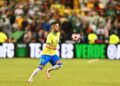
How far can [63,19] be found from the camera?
31.6m

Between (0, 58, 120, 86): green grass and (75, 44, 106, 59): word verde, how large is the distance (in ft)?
3.30

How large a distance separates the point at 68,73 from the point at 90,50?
7.35 meters

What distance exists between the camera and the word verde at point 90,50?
95.6ft

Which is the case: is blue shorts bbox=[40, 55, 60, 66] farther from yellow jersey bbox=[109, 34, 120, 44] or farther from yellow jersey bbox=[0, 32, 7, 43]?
yellow jersey bbox=[0, 32, 7, 43]

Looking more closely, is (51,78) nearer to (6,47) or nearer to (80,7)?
(6,47)

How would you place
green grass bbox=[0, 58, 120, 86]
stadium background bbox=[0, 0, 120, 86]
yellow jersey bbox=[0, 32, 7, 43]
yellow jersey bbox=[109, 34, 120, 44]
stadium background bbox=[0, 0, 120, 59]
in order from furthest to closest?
1. yellow jersey bbox=[0, 32, 7, 43]
2. yellow jersey bbox=[109, 34, 120, 44]
3. stadium background bbox=[0, 0, 120, 59]
4. stadium background bbox=[0, 0, 120, 86]
5. green grass bbox=[0, 58, 120, 86]

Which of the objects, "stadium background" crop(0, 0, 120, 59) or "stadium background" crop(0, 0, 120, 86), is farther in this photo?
"stadium background" crop(0, 0, 120, 59)

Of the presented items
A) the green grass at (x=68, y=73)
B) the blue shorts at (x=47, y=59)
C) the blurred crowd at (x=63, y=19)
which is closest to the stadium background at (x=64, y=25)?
the blurred crowd at (x=63, y=19)

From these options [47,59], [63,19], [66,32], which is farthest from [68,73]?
[63,19]

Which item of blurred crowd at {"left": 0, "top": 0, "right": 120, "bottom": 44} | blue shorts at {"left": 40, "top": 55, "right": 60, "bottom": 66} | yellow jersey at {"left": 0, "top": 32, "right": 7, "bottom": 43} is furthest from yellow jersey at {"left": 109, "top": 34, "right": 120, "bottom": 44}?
blue shorts at {"left": 40, "top": 55, "right": 60, "bottom": 66}

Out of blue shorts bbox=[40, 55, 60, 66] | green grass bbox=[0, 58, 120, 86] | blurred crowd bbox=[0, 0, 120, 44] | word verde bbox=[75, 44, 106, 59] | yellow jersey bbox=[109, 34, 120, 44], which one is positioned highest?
blurred crowd bbox=[0, 0, 120, 44]

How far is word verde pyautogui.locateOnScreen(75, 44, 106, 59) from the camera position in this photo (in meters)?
29.1

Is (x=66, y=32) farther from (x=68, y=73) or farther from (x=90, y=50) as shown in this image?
(x=68, y=73)

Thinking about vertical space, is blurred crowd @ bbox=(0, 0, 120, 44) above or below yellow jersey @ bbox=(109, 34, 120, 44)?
above
